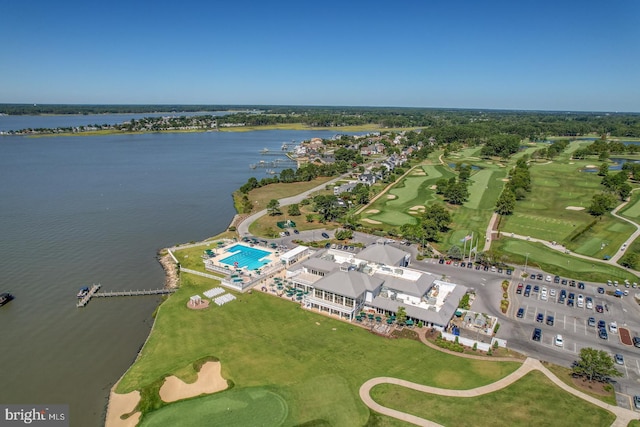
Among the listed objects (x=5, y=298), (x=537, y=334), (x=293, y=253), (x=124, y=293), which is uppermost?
(x=293, y=253)

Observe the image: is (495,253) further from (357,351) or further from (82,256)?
(82,256)

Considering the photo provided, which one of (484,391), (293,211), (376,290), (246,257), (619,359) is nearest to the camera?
(484,391)

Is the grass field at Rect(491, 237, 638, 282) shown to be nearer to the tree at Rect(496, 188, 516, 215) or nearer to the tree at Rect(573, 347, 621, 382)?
the tree at Rect(496, 188, 516, 215)

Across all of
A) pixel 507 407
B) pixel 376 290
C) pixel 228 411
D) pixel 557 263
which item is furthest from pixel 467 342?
pixel 557 263

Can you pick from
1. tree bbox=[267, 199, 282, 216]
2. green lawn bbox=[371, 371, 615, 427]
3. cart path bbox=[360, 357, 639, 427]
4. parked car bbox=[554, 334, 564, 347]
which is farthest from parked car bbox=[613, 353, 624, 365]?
tree bbox=[267, 199, 282, 216]

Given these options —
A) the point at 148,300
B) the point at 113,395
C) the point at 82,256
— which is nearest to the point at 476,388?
the point at 113,395

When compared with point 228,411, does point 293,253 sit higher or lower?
higher

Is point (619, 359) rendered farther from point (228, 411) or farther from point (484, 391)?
point (228, 411)
